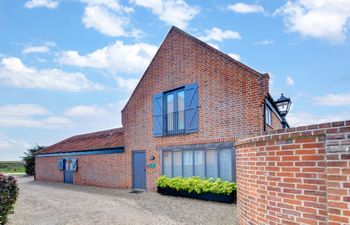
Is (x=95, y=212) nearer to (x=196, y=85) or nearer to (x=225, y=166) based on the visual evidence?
(x=225, y=166)

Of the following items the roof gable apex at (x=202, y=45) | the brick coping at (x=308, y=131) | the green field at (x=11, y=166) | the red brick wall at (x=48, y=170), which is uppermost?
the roof gable apex at (x=202, y=45)

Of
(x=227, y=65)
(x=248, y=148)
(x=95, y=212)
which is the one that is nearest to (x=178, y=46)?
(x=227, y=65)

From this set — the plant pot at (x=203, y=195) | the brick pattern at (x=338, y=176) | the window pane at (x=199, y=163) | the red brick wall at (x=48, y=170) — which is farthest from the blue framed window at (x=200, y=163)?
the red brick wall at (x=48, y=170)

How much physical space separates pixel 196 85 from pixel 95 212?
7136 mm

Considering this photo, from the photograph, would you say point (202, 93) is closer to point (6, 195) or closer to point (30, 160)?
point (6, 195)

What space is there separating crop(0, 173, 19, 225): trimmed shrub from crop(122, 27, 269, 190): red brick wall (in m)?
7.83

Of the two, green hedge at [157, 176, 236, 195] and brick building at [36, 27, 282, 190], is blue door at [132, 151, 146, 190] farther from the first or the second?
green hedge at [157, 176, 236, 195]

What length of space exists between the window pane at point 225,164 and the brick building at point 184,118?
40mm

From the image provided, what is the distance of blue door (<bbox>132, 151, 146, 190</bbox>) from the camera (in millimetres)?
17516

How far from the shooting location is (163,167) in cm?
1620

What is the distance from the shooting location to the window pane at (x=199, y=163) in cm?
1425

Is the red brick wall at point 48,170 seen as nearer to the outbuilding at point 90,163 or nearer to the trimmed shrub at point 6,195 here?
the outbuilding at point 90,163

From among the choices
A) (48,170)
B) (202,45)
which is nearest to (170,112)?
(202,45)

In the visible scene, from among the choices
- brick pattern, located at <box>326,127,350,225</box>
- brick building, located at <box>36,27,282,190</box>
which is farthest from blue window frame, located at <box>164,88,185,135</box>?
brick pattern, located at <box>326,127,350,225</box>
